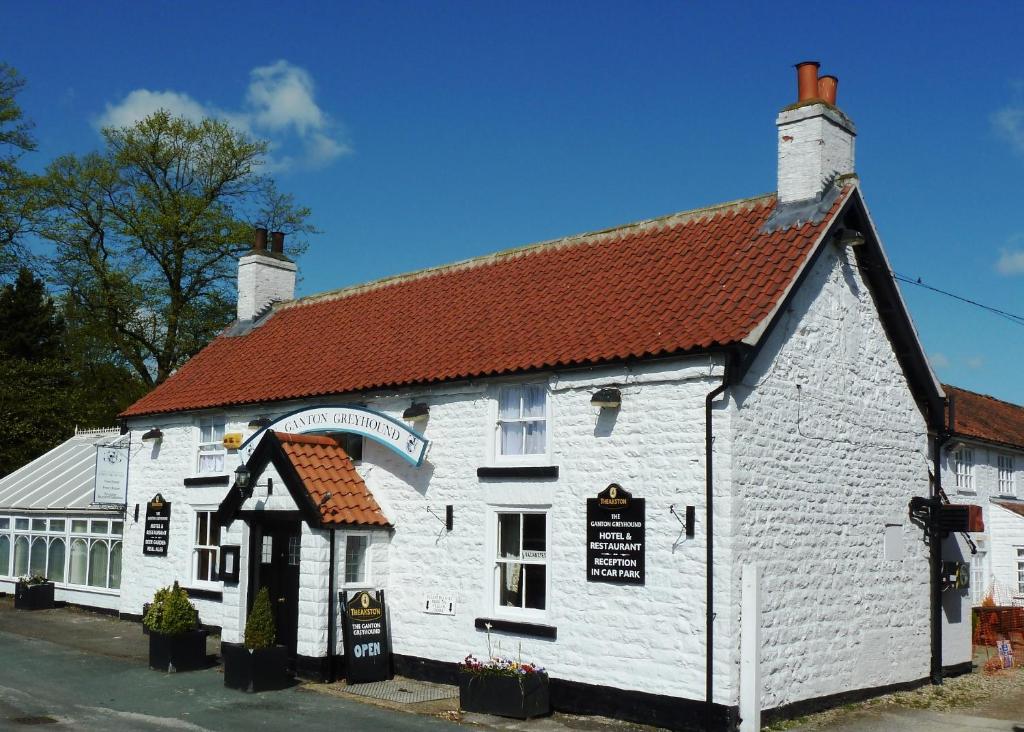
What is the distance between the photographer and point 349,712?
12711 millimetres

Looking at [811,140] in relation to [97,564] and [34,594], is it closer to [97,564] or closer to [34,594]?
[97,564]

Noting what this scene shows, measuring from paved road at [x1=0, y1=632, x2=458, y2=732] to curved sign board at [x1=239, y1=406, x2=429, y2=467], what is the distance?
366 centimetres

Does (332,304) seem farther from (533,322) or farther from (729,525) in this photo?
(729,525)

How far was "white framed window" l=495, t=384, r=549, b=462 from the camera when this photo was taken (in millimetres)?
14062

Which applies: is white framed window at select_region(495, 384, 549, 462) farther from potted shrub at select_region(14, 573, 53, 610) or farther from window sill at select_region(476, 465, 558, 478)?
potted shrub at select_region(14, 573, 53, 610)

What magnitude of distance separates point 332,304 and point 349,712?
10.6 metres

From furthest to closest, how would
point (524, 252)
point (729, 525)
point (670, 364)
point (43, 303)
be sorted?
point (43, 303) < point (524, 252) < point (670, 364) < point (729, 525)

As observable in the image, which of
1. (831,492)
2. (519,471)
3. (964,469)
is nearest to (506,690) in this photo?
(519,471)

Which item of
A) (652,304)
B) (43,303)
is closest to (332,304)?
(652,304)

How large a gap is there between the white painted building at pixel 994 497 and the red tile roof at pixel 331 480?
517 inches

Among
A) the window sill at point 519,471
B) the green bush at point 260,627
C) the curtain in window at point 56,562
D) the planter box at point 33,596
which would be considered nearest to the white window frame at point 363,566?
the green bush at point 260,627

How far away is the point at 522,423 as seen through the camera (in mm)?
14312

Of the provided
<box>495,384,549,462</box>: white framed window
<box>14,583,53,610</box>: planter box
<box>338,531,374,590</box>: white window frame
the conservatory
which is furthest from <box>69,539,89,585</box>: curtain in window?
<box>495,384,549,462</box>: white framed window

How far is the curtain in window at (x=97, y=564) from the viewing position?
74.0ft
